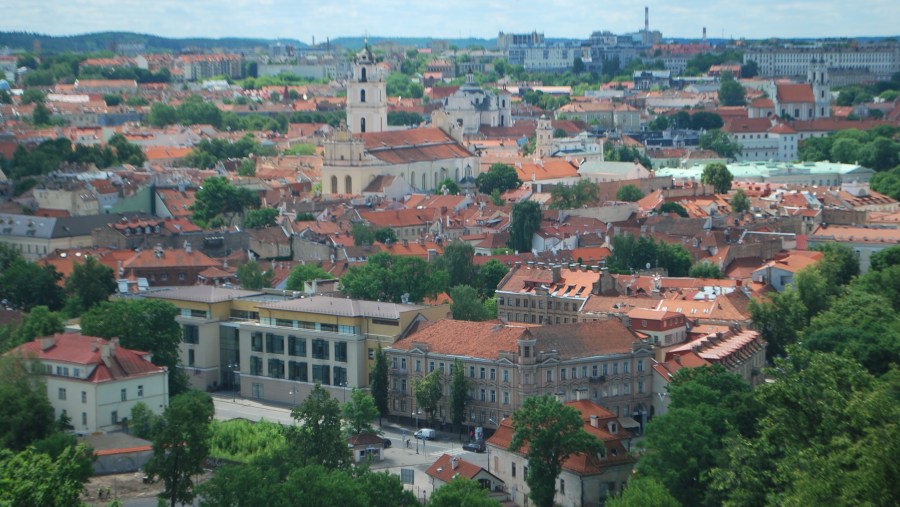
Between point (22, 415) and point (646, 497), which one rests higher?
point (22, 415)

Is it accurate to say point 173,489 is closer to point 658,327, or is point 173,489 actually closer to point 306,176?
point 658,327

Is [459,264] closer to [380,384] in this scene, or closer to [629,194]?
[380,384]

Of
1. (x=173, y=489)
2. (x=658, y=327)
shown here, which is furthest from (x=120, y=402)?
(x=658, y=327)

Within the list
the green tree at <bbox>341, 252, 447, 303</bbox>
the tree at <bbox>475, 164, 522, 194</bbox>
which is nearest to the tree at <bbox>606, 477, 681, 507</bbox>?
the green tree at <bbox>341, 252, 447, 303</bbox>

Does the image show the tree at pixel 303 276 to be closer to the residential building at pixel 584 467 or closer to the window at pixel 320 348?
the window at pixel 320 348

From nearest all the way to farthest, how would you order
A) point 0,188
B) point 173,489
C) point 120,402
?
point 173,489 < point 120,402 < point 0,188

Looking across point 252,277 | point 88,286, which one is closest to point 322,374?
point 88,286
